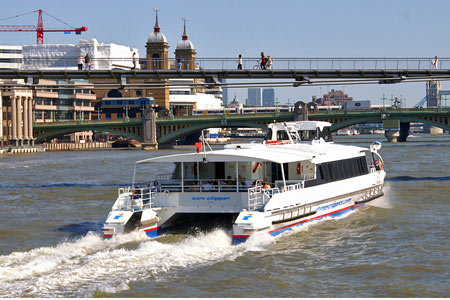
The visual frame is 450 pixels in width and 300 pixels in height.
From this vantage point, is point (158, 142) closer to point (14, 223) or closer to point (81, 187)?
point (81, 187)

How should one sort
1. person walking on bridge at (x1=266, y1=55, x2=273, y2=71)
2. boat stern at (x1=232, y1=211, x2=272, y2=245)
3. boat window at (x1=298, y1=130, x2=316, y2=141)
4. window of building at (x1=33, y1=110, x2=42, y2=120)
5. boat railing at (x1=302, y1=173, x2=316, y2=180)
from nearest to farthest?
boat stern at (x1=232, y1=211, x2=272, y2=245) → boat railing at (x1=302, y1=173, x2=316, y2=180) → boat window at (x1=298, y1=130, x2=316, y2=141) → person walking on bridge at (x1=266, y1=55, x2=273, y2=71) → window of building at (x1=33, y1=110, x2=42, y2=120)

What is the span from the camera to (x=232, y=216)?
26000 mm

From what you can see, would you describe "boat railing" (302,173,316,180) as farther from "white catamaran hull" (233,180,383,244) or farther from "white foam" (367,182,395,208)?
"white foam" (367,182,395,208)

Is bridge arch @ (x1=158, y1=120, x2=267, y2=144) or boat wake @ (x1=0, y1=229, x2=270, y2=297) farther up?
bridge arch @ (x1=158, y1=120, x2=267, y2=144)

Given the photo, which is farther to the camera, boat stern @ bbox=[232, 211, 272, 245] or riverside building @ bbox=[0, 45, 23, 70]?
riverside building @ bbox=[0, 45, 23, 70]

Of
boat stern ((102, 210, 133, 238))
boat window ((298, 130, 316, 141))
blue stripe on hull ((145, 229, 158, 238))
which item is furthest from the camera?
boat window ((298, 130, 316, 141))

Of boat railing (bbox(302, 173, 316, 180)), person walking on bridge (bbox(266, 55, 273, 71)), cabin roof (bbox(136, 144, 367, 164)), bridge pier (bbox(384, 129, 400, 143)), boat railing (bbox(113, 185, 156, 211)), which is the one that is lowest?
bridge pier (bbox(384, 129, 400, 143))

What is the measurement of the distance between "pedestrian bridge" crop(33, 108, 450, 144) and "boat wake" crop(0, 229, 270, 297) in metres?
93.6

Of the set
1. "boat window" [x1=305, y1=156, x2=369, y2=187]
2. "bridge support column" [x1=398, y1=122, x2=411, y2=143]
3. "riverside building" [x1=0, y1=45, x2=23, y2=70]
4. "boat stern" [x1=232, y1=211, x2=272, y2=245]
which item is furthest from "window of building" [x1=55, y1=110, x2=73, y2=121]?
"boat stern" [x1=232, y1=211, x2=272, y2=245]

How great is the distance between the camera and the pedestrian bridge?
11675cm

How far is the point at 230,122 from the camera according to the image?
12144cm

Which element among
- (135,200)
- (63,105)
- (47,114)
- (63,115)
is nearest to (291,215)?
(135,200)

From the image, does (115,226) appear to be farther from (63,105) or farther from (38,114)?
(63,105)

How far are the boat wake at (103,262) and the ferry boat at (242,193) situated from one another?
71cm
